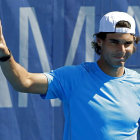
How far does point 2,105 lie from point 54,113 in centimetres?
43

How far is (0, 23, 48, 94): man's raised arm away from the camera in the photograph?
1565mm

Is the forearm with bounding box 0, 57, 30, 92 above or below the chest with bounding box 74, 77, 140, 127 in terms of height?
above

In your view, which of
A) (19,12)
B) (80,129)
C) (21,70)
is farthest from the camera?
(19,12)

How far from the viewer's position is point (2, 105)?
2939 millimetres

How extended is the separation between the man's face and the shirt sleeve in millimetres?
187

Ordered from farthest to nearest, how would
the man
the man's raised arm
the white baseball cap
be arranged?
1. the white baseball cap
2. the man
3. the man's raised arm

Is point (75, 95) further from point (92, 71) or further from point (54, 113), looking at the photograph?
point (54, 113)

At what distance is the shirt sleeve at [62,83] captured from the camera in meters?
1.76

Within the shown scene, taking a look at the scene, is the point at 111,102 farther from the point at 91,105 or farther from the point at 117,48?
the point at 117,48

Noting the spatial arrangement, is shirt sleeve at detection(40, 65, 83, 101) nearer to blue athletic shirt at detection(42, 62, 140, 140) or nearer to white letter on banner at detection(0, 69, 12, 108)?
blue athletic shirt at detection(42, 62, 140, 140)

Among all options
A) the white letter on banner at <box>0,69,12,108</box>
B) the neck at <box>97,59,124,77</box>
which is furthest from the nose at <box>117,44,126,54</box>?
the white letter on banner at <box>0,69,12,108</box>

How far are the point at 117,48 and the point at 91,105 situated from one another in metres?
0.32

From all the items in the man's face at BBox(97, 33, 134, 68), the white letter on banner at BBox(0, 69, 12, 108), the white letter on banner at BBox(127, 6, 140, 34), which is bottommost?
the white letter on banner at BBox(0, 69, 12, 108)

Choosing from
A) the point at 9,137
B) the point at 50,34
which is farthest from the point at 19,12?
the point at 9,137
